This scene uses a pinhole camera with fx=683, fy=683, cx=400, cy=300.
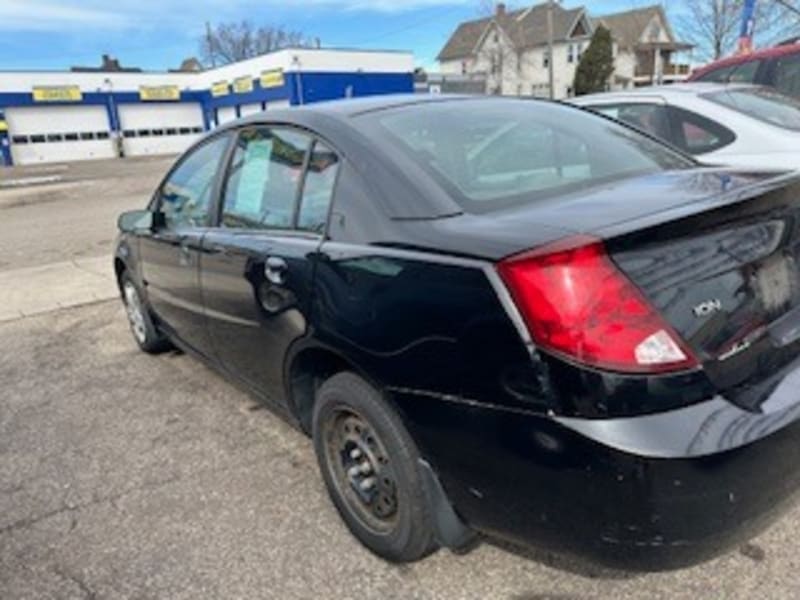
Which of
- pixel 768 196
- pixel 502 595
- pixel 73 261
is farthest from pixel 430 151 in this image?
pixel 73 261

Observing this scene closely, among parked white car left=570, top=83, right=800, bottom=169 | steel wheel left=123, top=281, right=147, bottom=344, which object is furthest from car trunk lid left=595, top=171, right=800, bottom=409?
steel wheel left=123, top=281, right=147, bottom=344

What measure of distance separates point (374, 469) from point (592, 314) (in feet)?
3.62

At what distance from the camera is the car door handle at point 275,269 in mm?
2654

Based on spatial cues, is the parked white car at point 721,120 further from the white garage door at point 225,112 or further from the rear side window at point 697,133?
the white garage door at point 225,112

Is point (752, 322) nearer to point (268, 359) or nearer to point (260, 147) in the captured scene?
point (268, 359)

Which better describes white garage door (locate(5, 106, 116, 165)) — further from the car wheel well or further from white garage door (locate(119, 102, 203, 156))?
the car wheel well

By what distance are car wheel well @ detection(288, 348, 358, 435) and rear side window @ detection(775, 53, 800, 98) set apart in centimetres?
660

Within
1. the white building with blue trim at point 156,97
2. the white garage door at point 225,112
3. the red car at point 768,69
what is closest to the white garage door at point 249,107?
the white building with blue trim at point 156,97

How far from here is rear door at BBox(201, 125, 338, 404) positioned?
8.55ft

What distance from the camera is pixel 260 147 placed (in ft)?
10.4

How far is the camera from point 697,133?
5.10 m

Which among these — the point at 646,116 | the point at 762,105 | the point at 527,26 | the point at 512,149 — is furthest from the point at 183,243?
the point at 527,26

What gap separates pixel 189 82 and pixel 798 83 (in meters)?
49.9

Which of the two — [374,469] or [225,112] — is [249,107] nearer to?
[225,112]
